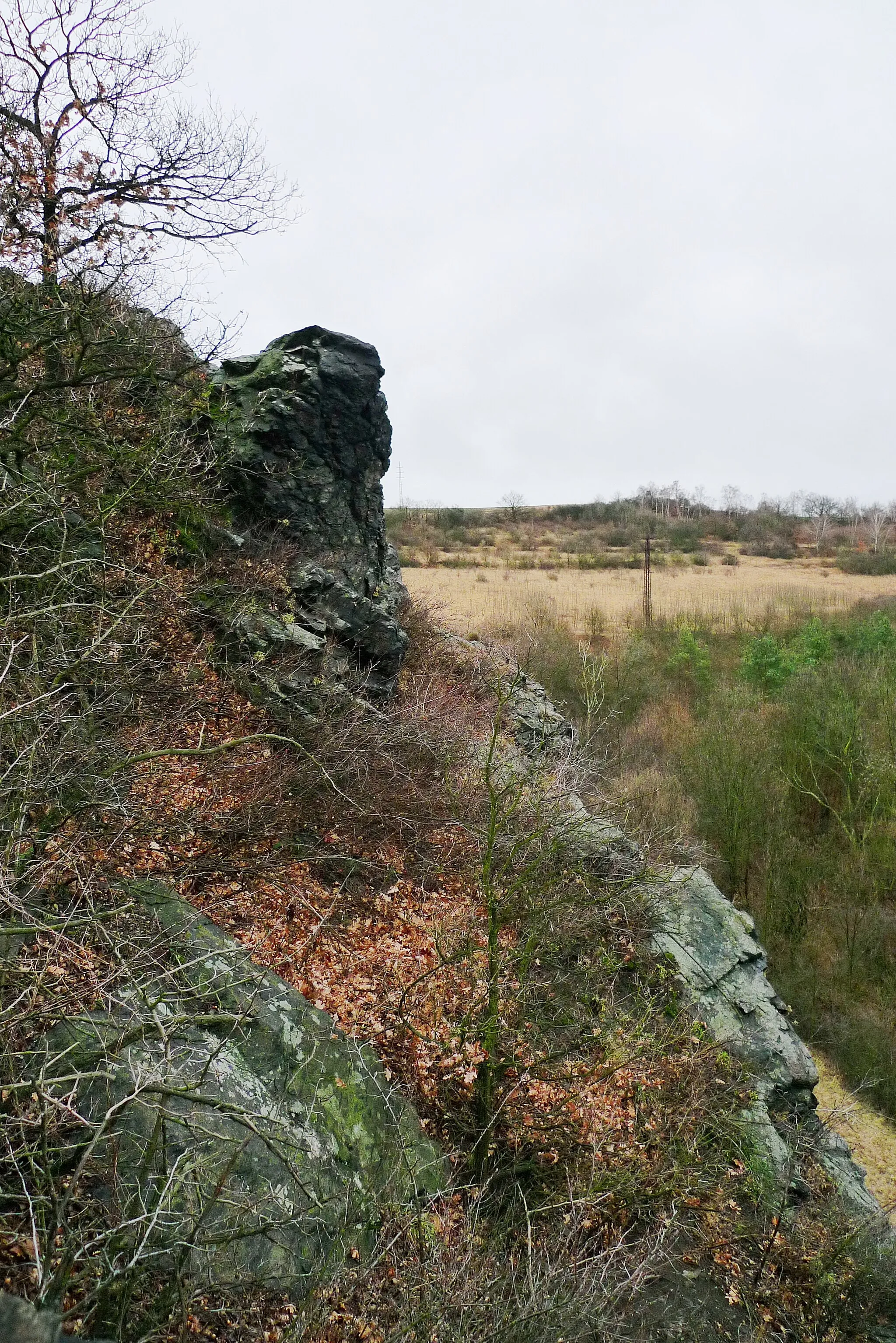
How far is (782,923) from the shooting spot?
40.5 feet

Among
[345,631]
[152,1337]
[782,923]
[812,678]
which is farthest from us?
[812,678]

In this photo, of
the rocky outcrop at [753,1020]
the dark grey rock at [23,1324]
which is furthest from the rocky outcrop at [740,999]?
the dark grey rock at [23,1324]

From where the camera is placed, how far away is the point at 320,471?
10.0 metres

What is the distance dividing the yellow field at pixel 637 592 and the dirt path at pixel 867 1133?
34.6ft

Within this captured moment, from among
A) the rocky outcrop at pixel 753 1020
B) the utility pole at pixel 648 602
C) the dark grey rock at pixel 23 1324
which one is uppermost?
the utility pole at pixel 648 602

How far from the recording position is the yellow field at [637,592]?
23.2 metres

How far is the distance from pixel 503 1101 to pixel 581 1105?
876 millimetres

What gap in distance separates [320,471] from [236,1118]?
324 inches

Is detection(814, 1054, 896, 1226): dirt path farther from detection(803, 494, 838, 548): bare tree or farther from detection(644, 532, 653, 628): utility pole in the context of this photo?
detection(803, 494, 838, 548): bare tree

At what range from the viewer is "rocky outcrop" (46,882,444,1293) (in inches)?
119

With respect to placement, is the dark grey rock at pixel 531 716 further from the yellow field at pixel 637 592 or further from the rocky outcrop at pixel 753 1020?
the yellow field at pixel 637 592

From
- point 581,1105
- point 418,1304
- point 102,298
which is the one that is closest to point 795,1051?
point 581,1105

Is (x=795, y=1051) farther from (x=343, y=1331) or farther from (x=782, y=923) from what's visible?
(x=343, y=1331)

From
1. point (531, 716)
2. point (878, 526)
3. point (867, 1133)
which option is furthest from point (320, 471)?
point (878, 526)
